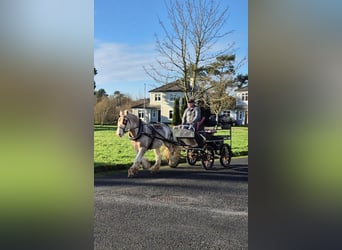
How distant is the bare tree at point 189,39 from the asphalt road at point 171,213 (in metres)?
0.99

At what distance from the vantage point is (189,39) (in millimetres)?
3035

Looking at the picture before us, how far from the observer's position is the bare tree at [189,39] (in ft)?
9.73

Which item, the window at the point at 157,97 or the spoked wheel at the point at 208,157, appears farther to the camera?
the spoked wheel at the point at 208,157

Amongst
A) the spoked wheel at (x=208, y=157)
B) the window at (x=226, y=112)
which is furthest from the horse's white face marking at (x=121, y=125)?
the window at (x=226, y=112)

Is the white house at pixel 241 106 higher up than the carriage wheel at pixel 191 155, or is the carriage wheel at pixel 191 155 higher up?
the white house at pixel 241 106

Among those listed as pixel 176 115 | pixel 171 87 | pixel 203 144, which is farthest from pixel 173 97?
pixel 203 144

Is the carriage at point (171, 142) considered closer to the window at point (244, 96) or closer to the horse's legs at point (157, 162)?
the horse's legs at point (157, 162)

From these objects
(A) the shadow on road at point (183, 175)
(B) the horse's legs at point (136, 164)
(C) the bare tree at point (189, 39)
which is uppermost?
(C) the bare tree at point (189, 39)
